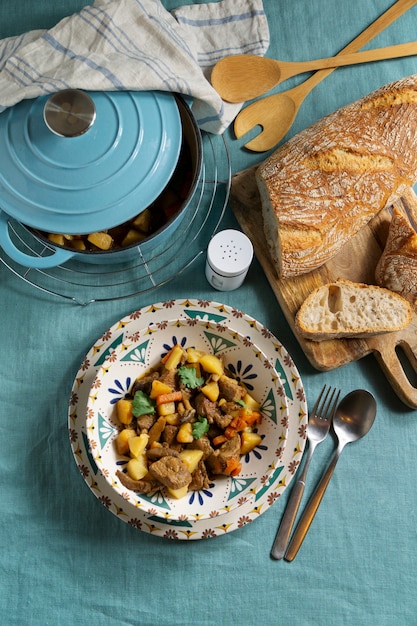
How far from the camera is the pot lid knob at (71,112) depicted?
1.32 m

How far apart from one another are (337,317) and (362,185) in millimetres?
371

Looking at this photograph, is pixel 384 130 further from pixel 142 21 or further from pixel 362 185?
pixel 142 21

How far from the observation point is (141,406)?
158 cm

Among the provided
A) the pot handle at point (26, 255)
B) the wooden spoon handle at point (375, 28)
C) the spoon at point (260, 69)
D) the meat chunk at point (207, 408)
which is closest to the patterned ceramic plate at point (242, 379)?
the meat chunk at point (207, 408)

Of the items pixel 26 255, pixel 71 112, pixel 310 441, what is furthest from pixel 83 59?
pixel 310 441

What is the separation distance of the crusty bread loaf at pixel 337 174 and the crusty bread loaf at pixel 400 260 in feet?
0.28

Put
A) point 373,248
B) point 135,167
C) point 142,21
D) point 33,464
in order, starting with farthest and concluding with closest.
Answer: point 373,248 < point 33,464 < point 142,21 < point 135,167

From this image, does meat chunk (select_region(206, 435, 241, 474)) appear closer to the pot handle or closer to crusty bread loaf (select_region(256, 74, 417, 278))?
crusty bread loaf (select_region(256, 74, 417, 278))

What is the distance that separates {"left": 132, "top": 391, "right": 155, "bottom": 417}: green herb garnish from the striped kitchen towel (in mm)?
752

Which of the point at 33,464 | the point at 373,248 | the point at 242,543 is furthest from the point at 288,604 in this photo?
the point at 373,248

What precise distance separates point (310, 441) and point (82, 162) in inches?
37.3

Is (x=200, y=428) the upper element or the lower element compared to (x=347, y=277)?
lower

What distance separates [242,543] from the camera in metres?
1.67

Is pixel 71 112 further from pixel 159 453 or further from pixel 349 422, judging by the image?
pixel 349 422
